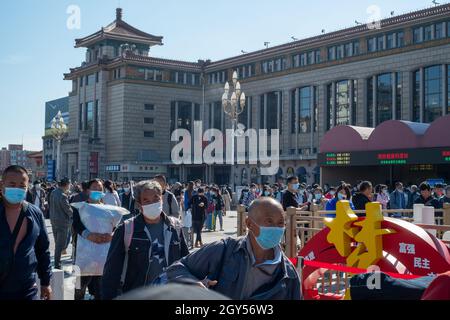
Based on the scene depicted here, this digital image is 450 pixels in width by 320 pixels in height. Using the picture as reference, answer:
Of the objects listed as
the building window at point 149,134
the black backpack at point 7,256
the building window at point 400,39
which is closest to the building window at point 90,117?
the building window at point 149,134

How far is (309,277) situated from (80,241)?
270 centimetres

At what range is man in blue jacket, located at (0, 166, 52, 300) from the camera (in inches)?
165

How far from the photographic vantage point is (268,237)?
3426 millimetres

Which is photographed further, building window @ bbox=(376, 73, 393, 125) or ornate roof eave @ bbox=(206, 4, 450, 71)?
building window @ bbox=(376, 73, 393, 125)

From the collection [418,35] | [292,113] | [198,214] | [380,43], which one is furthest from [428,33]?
[198,214]

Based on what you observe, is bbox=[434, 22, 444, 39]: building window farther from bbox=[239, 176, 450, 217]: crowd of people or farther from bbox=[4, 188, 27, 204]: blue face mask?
bbox=[4, 188, 27, 204]: blue face mask

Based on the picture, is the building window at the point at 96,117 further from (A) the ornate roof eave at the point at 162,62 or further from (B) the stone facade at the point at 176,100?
(A) the ornate roof eave at the point at 162,62

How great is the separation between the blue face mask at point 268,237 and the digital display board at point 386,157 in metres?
21.3

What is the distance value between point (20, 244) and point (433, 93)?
39377 millimetres

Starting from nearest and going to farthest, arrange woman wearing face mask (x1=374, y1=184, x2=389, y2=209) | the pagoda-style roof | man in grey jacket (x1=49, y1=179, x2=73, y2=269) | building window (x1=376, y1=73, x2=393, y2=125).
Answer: man in grey jacket (x1=49, y1=179, x2=73, y2=269), woman wearing face mask (x1=374, y1=184, x2=389, y2=209), building window (x1=376, y1=73, x2=393, y2=125), the pagoda-style roof

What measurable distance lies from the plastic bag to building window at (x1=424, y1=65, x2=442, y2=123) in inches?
1446

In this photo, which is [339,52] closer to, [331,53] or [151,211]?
[331,53]

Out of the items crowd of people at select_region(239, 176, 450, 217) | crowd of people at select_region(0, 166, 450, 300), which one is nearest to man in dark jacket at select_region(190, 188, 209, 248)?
crowd of people at select_region(239, 176, 450, 217)

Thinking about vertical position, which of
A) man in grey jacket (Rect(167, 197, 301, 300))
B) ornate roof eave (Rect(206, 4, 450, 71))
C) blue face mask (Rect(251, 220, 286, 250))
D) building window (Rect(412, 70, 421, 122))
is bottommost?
man in grey jacket (Rect(167, 197, 301, 300))
